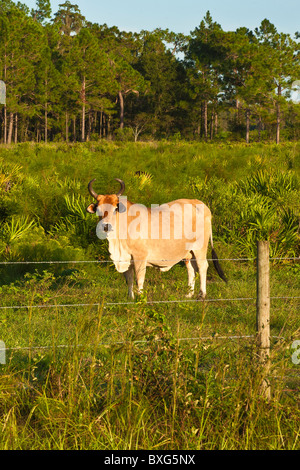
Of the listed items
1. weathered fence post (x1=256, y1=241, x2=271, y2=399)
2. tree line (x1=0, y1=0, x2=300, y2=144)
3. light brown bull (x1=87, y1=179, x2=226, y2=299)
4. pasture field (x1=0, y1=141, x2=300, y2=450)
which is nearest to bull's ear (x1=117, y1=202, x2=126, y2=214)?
light brown bull (x1=87, y1=179, x2=226, y2=299)

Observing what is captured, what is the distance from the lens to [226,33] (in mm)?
61031

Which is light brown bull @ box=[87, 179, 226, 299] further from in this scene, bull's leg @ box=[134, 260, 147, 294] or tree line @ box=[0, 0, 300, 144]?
tree line @ box=[0, 0, 300, 144]

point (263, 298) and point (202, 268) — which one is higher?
point (263, 298)

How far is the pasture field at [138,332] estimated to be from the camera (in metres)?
3.62

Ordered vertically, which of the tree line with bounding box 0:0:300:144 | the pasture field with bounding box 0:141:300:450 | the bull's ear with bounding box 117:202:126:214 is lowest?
the pasture field with bounding box 0:141:300:450

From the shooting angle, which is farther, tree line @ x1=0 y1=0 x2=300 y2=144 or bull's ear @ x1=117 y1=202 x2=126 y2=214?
tree line @ x1=0 y1=0 x2=300 y2=144

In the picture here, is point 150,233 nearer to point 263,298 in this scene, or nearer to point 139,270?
point 139,270

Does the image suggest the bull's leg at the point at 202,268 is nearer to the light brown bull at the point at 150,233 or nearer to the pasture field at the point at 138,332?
the light brown bull at the point at 150,233

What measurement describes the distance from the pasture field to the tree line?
39.7 m

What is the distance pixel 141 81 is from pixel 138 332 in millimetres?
59583

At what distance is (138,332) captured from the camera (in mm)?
4883

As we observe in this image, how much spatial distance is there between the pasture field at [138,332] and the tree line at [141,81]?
39702 mm

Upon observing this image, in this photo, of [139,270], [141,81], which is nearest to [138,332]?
[139,270]

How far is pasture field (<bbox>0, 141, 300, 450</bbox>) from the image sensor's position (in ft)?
11.9
